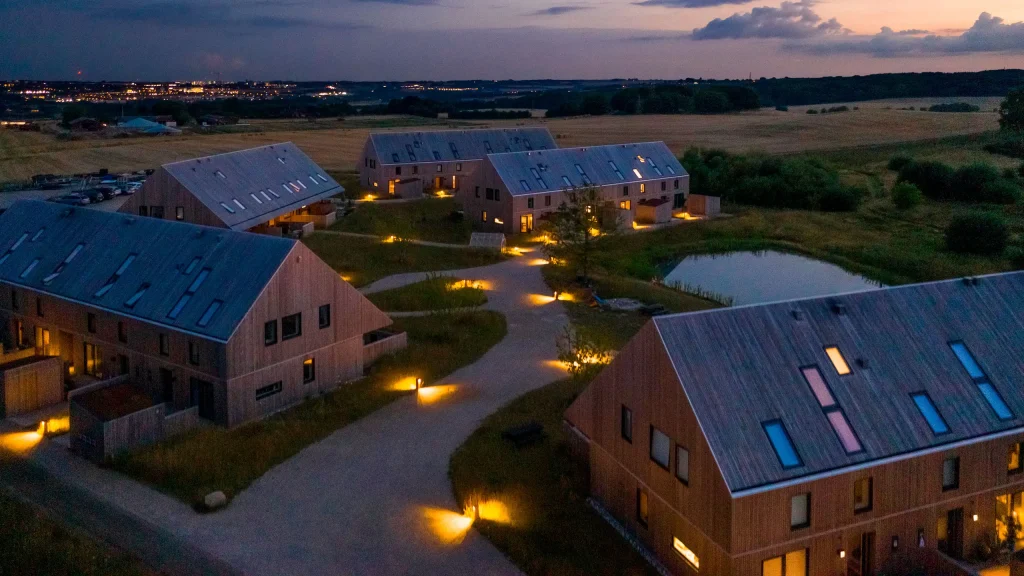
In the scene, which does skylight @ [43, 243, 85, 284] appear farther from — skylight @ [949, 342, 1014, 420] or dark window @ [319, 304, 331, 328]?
skylight @ [949, 342, 1014, 420]

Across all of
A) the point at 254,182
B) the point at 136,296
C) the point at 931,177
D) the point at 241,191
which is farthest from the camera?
the point at 931,177

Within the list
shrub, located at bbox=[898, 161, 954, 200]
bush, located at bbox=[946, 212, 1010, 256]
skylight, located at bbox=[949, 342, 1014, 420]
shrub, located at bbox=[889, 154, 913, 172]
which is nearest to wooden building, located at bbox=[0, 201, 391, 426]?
skylight, located at bbox=[949, 342, 1014, 420]

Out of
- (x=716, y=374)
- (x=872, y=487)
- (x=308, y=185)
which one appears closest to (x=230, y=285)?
(x=716, y=374)

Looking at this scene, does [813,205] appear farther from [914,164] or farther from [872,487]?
[872,487]

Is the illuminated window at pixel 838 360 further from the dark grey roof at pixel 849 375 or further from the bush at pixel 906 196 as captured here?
the bush at pixel 906 196

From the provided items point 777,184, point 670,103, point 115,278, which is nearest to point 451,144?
point 777,184

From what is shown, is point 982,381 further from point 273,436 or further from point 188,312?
point 188,312

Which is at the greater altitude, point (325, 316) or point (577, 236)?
point (577, 236)
